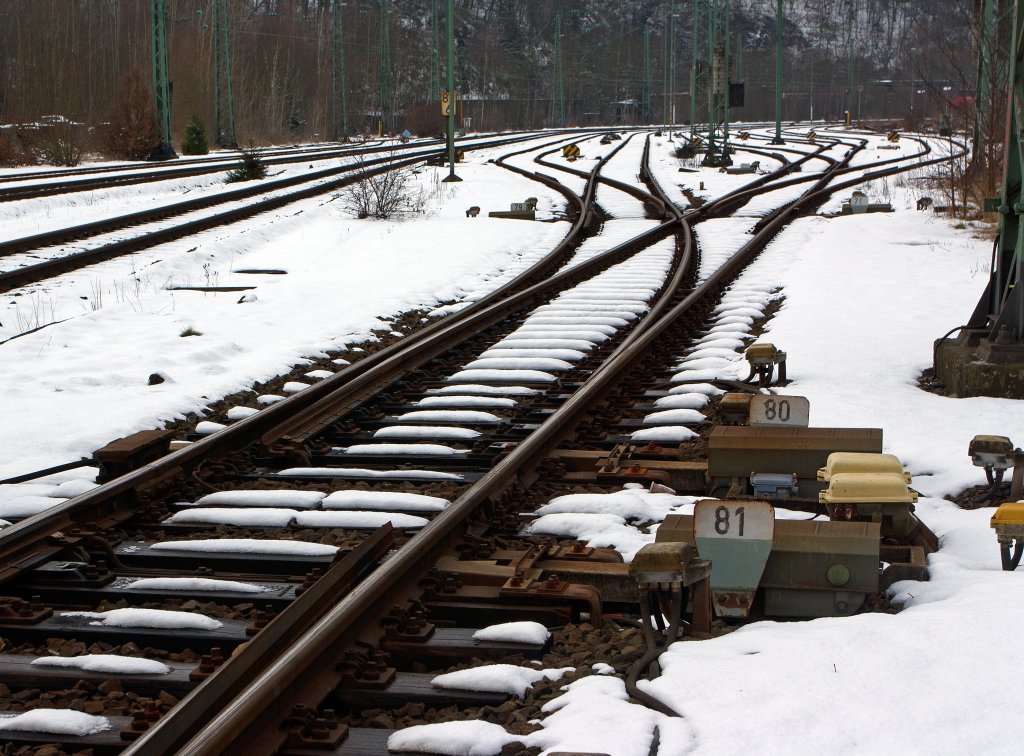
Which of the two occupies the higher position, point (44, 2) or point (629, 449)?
point (44, 2)

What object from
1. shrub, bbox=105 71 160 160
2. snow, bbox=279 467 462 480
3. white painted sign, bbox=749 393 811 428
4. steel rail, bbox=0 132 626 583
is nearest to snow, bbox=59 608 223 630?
steel rail, bbox=0 132 626 583

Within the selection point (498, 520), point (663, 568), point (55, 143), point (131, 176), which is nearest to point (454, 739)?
point (663, 568)

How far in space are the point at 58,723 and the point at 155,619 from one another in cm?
81

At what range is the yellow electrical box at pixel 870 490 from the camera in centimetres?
499

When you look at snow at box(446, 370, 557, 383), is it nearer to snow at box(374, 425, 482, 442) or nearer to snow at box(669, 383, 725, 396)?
snow at box(669, 383, 725, 396)

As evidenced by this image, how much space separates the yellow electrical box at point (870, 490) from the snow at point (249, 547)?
2.07 metres

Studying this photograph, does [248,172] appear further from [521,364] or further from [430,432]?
[430,432]

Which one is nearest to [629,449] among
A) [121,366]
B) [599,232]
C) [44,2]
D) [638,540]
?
[638,540]

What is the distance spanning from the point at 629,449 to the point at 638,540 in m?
1.60

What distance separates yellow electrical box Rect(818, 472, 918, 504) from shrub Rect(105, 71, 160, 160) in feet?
111

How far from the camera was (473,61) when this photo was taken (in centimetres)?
11831

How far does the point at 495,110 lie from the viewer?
94.6 metres

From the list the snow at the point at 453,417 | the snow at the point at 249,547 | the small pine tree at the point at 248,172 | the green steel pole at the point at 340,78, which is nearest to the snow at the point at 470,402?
the snow at the point at 453,417

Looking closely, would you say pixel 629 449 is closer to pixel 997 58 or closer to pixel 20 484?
pixel 20 484
